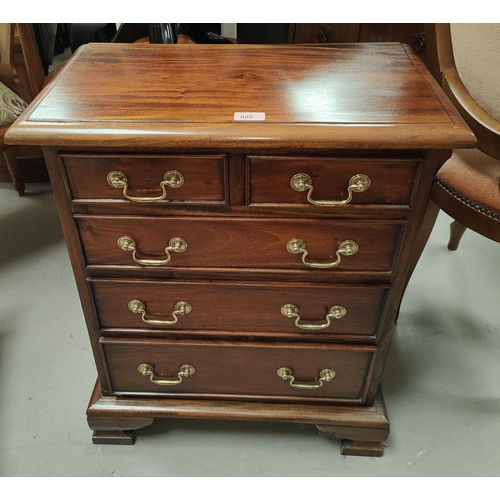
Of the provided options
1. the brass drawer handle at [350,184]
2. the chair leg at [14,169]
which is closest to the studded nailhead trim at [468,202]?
the brass drawer handle at [350,184]

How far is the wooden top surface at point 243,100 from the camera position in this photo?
758mm

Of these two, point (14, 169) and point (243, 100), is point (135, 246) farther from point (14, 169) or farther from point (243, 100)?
point (14, 169)

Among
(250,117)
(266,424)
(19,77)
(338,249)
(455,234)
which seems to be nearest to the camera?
(250,117)

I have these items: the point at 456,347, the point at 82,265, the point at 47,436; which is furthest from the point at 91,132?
the point at 456,347

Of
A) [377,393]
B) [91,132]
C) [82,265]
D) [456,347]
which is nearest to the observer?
[91,132]

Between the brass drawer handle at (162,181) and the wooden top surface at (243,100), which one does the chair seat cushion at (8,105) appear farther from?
the brass drawer handle at (162,181)

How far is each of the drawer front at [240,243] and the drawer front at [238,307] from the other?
0.19 feet

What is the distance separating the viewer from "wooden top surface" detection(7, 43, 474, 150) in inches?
29.9

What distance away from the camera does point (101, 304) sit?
39.6 inches

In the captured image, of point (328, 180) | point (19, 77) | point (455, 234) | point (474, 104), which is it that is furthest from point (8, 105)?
point (455, 234)

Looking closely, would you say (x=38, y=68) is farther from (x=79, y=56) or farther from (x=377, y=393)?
(x=377, y=393)

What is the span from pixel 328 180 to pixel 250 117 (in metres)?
0.17

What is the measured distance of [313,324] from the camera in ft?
3.34

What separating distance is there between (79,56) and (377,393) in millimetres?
1074
